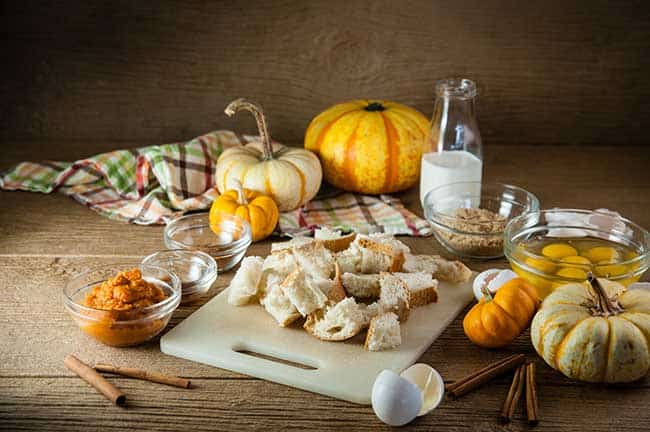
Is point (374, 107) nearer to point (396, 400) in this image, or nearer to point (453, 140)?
point (453, 140)

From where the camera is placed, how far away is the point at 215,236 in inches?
68.5

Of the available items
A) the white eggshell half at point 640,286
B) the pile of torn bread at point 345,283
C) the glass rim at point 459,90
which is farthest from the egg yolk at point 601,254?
the glass rim at point 459,90

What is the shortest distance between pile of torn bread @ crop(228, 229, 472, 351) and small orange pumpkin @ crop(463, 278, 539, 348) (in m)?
0.13

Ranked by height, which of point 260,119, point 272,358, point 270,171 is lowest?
point 272,358

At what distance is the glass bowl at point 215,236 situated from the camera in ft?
5.25

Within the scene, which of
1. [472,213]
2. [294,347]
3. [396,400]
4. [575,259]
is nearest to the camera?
[396,400]

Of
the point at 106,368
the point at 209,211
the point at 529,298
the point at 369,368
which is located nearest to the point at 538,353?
the point at 529,298

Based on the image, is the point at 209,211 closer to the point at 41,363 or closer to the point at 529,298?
the point at 41,363

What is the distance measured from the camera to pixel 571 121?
237 centimetres

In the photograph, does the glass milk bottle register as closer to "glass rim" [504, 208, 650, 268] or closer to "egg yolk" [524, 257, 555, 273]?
"glass rim" [504, 208, 650, 268]

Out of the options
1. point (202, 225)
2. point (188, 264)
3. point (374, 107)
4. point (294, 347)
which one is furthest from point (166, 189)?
point (294, 347)

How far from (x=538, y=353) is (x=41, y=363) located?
794mm

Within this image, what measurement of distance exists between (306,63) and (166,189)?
0.61 m

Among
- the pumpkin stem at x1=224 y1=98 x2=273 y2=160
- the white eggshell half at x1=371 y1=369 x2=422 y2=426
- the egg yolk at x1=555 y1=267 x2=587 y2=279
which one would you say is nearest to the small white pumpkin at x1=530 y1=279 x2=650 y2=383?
the egg yolk at x1=555 y1=267 x2=587 y2=279
